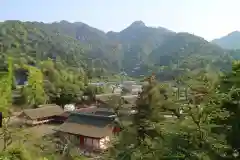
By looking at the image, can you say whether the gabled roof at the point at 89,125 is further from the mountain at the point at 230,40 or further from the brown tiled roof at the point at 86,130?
the mountain at the point at 230,40

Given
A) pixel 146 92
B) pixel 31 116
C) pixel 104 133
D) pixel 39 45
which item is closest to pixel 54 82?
pixel 31 116

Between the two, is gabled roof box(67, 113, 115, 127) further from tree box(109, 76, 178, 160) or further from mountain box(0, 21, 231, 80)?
mountain box(0, 21, 231, 80)

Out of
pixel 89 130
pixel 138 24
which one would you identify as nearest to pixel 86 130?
pixel 89 130

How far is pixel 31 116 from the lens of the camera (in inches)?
1031

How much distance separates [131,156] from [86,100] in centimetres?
2915

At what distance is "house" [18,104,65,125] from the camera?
2627 cm

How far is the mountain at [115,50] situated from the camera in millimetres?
66750

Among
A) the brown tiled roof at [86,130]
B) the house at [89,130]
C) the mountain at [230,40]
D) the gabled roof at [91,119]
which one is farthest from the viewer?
the mountain at [230,40]

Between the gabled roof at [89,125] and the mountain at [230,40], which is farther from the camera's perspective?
the mountain at [230,40]

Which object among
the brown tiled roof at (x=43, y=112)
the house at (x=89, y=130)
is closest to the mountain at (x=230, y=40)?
the brown tiled roof at (x=43, y=112)

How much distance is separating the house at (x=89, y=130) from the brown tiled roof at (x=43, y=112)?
5.59 m

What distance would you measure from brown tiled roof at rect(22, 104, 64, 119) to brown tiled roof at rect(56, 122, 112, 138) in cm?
559

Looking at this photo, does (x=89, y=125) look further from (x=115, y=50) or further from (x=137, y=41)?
(x=137, y=41)

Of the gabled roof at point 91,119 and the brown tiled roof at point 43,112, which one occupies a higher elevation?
the gabled roof at point 91,119
